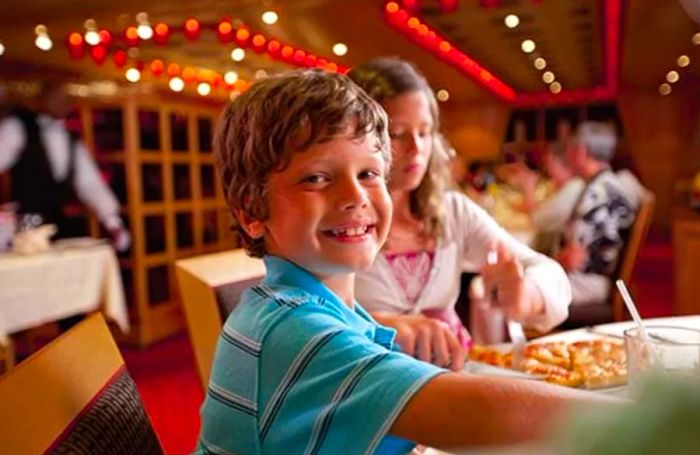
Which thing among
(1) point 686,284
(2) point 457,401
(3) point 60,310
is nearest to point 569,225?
(1) point 686,284

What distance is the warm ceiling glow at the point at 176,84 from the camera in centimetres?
553

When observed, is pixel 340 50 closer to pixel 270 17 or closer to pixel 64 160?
pixel 270 17

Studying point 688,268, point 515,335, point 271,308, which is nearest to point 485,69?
point 688,268

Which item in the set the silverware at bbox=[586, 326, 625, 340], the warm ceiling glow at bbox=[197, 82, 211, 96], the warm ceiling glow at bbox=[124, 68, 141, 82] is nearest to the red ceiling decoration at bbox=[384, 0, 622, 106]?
the warm ceiling glow at bbox=[197, 82, 211, 96]

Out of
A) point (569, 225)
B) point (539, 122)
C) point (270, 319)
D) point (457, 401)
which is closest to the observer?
point (457, 401)

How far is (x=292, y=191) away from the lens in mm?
692

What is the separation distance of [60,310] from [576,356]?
289cm

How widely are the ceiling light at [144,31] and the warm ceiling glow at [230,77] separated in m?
1.64

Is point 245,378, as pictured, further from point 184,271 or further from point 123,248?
point 123,248

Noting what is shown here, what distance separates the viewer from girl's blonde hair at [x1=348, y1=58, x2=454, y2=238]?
1296mm

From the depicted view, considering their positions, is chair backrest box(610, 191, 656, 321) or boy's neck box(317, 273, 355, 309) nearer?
boy's neck box(317, 273, 355, 309)

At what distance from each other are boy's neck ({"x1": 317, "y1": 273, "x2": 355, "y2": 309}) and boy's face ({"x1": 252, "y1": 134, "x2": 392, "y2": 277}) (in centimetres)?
2

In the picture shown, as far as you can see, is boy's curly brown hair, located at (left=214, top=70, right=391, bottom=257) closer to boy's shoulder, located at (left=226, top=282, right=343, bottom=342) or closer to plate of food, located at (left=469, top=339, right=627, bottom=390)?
boy's shoulder, located at (left=226, top=282, right=343, bottom=342)

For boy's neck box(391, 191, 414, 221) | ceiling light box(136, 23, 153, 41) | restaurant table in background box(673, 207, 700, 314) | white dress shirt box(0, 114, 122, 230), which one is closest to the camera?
boy's neck box(391, 191, 414, 221)
